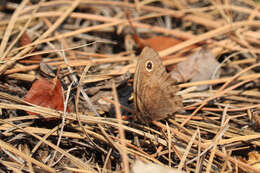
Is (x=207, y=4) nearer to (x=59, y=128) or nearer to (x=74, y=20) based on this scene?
(x=74, y=20)

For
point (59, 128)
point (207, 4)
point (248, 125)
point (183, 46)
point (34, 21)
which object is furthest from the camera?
point (207, 4)

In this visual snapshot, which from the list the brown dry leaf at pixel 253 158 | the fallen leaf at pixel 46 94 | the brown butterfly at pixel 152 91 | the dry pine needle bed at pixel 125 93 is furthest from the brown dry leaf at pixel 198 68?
the fallen leaf at pixel 46 94

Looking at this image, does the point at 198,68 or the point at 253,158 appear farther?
the point at 198,68

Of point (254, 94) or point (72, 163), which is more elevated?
point (254, 94)

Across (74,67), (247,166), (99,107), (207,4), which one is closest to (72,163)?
(99,107)

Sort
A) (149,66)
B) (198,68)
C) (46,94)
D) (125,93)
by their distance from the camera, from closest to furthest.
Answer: (149,66) < (46,94) < (125,93) < (198,68)

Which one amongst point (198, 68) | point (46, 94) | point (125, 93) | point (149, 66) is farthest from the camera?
point (198, 68)

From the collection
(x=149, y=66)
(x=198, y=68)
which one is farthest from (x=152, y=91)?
(x=198, y=68)

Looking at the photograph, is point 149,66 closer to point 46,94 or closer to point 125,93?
point 125,93
